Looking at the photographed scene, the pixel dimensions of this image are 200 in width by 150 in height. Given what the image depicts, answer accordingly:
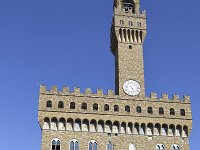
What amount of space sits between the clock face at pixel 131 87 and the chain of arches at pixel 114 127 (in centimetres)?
487

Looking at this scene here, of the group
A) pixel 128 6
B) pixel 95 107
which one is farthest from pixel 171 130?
pixel 128 6

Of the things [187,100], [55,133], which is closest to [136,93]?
[187,100]

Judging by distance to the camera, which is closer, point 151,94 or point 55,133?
point 55,133

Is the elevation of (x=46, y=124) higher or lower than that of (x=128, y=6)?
lower

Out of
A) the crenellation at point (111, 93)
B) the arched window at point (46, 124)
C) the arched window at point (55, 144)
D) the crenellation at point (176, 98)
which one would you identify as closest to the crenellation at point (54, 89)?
the arched window at point (46, 124)

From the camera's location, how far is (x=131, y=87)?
65125 millimetres

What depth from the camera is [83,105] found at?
204ft

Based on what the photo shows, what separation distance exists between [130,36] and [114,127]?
1501cm

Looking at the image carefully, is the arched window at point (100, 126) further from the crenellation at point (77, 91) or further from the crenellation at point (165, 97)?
the crenellation at point (165, 97)

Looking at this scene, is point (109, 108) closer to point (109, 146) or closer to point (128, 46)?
point (109, 146)

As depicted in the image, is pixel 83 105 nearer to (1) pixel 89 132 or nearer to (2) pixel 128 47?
(1) pixel 89 132

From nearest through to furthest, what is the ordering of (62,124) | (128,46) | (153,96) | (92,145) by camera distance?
(92,145) < (62,124) < (153,96) < (128,46)

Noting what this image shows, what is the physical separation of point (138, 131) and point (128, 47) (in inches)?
525

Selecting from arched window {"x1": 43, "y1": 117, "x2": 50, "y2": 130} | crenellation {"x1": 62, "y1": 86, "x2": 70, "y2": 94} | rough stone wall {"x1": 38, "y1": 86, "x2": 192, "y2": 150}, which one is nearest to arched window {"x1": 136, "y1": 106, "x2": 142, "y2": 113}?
rough stone wall {"x1": 38, "y1": 86, "x2": 192, "y2": 150}
